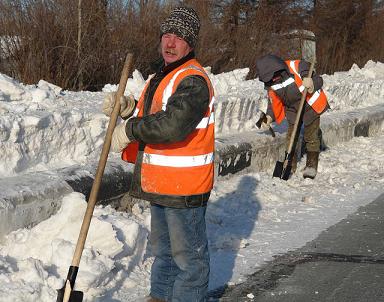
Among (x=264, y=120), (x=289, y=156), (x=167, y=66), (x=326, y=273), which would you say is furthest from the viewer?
(x=264, y=120)

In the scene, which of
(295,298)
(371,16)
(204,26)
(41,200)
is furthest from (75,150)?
(371,16)

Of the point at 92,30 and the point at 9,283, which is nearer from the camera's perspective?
the point at 9,283

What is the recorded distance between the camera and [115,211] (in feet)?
17.6

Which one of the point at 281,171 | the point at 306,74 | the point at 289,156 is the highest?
the point at 306,74

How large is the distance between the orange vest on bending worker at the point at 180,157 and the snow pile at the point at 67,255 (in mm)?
753

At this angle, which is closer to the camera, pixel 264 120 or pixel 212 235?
pixel 212 235

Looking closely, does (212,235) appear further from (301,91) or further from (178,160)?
(301,91)

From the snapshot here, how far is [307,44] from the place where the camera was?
9.74 m

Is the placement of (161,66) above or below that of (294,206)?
above

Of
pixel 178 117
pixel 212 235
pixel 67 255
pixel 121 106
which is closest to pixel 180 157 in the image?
pixel 178 117

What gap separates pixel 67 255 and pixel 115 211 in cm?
110

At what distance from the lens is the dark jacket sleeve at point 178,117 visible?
362 cm

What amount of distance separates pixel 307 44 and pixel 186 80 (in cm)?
633

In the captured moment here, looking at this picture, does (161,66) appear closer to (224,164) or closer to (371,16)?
(224,164)
